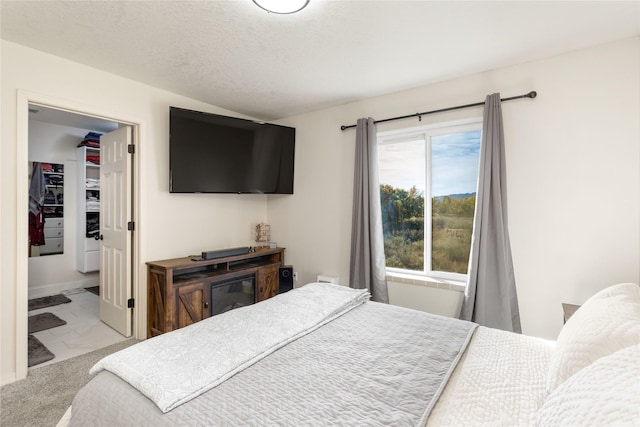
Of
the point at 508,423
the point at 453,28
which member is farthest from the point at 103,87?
the point at 508,423

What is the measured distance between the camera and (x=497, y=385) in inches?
42.5

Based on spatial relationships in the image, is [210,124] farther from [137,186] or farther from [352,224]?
[352,224]

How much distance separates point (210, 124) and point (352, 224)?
1832 mm

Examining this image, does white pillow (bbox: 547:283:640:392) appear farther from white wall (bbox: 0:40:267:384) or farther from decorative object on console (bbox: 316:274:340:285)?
white wall (bbox: 0:40:267:384)

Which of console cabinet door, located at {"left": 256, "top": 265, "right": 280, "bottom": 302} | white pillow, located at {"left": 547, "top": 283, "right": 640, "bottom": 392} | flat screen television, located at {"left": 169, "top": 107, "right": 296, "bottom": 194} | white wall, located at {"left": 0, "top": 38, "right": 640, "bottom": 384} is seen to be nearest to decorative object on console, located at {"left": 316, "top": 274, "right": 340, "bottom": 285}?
console cabinet door, located at {"left": 256, "top": 265, "right": 280, "bottom": 302}

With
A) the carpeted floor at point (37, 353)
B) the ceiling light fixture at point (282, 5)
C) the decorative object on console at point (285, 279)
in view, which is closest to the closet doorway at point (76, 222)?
the carpeted floor at point (37, 353)

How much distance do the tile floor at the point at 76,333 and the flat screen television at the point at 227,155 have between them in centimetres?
161

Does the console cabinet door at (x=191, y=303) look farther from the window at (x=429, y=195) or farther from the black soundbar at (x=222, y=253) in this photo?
the window at (x=429, y=195)

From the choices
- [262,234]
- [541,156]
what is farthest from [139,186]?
[541,156]

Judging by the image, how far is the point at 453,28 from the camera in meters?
2.03

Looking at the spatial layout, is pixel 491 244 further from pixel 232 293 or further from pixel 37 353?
pixel 37 353

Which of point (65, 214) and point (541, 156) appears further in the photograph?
point (65, 214)

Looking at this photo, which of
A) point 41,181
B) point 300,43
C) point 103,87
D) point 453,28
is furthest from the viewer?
point 41,181

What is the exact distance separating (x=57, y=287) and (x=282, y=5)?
5.24 m
